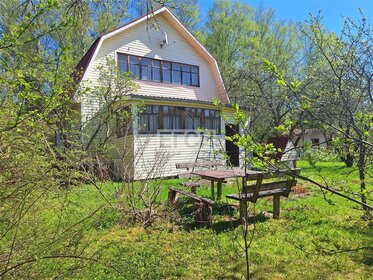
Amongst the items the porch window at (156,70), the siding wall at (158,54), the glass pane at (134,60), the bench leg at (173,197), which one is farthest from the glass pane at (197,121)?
the bench leg at (173,197)

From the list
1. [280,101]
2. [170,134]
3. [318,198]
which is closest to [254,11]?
[280,101]

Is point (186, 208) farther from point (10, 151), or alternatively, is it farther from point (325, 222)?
point (10, 151)

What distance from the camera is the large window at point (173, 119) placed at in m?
13.6

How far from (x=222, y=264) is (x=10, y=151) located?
3.08 metres

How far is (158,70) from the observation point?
16.1 meters

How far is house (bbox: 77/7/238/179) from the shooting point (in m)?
13.3

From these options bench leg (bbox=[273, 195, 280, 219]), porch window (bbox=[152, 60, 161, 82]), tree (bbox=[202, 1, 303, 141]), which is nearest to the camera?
bench leg (bbox=[273, 195, 280, 219])

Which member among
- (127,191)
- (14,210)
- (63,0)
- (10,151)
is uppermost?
(63,0)

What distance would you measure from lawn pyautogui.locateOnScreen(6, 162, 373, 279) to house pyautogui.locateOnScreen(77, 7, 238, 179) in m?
6.36

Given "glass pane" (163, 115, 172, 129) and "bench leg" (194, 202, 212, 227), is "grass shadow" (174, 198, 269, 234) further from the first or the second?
"glass pane" (163, 115, 172, 129)

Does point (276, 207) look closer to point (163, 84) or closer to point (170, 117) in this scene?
point (170, 117)

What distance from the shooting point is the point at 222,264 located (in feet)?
14.3

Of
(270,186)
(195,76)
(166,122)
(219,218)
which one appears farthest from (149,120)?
(270,186)

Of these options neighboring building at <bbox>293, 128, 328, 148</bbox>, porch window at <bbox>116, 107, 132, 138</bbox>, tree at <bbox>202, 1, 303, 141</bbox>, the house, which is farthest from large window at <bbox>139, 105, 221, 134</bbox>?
tree at <bbox>202, 1, 303, 141</bbox>
